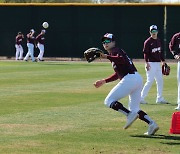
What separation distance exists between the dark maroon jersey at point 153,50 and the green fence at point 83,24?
26.9m

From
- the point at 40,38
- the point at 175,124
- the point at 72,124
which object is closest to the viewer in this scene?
the point at 175,124

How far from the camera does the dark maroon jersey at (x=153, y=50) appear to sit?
17.6m

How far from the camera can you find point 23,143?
10820 mm

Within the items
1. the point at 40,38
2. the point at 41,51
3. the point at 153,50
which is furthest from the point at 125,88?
the point at 40,38

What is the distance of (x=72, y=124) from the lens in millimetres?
13055

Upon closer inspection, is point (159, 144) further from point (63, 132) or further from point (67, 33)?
point (67, 33)

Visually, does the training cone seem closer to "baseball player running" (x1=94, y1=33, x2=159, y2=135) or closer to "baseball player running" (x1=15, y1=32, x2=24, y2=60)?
"baseball player running" (x1=94, y1=33, x2=159, y2=135)

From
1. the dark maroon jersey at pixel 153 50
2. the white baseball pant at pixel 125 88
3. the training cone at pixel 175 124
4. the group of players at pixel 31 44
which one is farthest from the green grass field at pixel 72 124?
the group of players at pixel 31 44

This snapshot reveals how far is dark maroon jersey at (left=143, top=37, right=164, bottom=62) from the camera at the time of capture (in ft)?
57.7

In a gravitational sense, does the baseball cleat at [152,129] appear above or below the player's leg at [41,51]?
above

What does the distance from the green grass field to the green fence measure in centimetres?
2337

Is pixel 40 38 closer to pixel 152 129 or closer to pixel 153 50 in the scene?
pixel 153 50

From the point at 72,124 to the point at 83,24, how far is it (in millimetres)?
34243

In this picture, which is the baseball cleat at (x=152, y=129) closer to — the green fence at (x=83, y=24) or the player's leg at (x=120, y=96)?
the player's leg at (x=120, y=96)
